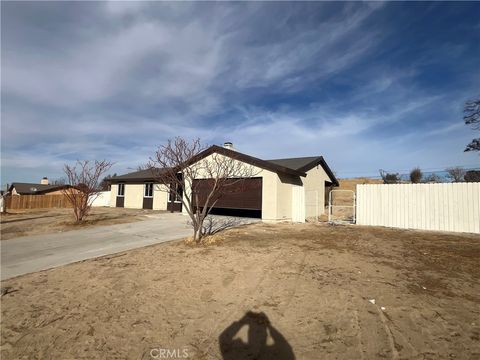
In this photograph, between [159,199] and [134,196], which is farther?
[134,196]

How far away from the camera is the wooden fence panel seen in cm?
2524

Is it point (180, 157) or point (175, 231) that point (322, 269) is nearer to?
point (180, 157)

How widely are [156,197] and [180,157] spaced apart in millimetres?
14205

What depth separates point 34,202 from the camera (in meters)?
26.8

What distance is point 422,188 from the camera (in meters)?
11.5

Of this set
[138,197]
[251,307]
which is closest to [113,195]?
[138,197]

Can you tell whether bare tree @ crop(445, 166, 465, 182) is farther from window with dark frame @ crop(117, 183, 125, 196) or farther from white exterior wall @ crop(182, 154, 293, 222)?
window with dark frame @ crop(117, 183, 125, 196)

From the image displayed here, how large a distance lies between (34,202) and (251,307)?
99.7ft

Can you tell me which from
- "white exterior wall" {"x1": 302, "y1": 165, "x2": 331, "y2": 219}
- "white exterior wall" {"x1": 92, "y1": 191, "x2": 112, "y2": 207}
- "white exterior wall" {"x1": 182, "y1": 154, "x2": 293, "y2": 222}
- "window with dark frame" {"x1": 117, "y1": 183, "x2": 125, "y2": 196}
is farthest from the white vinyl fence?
"white exterior wall" {"x1": 92, "y1": 191, "x2": 112, "y2": 207}

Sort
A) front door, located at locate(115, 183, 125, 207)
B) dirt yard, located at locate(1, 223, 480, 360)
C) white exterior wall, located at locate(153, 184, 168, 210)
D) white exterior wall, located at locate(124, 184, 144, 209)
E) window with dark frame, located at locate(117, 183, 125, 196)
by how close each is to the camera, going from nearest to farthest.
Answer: dirt yard, located at locate(1, 223, 480, 360)
white exterior wall, located at locate(153, 184, 168, 210)
white exterior wall, located at locate(124, 184, 144, 209)
front door, located at locate(115, 183, 125, 207)
window with dark frame, located at locate(117, 183, 125, 196)

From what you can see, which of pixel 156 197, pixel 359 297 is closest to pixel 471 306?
pixel 359 297

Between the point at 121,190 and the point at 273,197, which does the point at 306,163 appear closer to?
the point at 273,197

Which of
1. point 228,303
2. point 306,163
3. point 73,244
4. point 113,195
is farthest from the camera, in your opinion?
point 113,195

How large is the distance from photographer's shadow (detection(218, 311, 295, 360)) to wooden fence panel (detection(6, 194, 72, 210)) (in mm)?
25153
